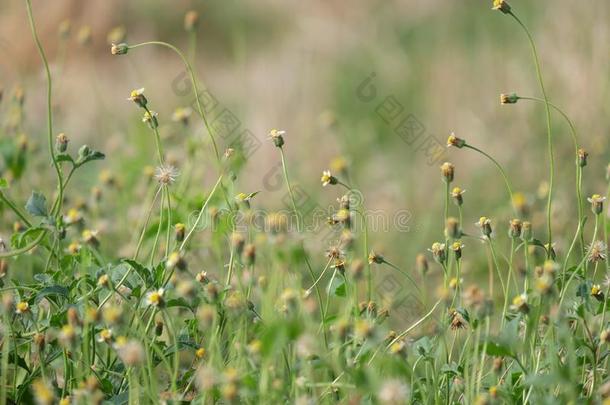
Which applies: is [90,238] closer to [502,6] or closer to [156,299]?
[156,299]

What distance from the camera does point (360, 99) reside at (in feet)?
16.5

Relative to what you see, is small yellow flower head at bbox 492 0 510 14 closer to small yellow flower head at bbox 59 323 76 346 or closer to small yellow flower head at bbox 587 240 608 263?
small yellow flower head at bbox 587 240 608 263

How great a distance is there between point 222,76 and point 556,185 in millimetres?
2785

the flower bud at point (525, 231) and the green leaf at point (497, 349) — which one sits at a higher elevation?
the flower bud at point (525, 231)

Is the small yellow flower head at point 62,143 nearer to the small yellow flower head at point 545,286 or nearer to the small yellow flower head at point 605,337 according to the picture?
the small yellow flower head at point 545,286

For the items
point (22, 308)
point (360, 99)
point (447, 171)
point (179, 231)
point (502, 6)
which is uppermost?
point (502, 6)

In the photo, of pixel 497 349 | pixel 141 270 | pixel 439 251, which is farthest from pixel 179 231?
pixel 497 349

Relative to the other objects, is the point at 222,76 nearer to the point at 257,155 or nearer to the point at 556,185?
the point at 257,155

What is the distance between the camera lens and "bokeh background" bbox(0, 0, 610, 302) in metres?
3.51

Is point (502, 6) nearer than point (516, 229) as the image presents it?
No

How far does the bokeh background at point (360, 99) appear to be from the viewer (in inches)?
138

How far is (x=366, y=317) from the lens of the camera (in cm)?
176

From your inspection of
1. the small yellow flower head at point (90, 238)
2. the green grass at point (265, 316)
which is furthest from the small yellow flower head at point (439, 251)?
the small yellow flower head at point (90, 238)

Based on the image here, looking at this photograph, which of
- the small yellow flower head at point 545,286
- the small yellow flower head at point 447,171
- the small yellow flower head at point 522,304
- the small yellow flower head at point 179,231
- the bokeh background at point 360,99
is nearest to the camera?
the small yellow flower head at point 545,286
